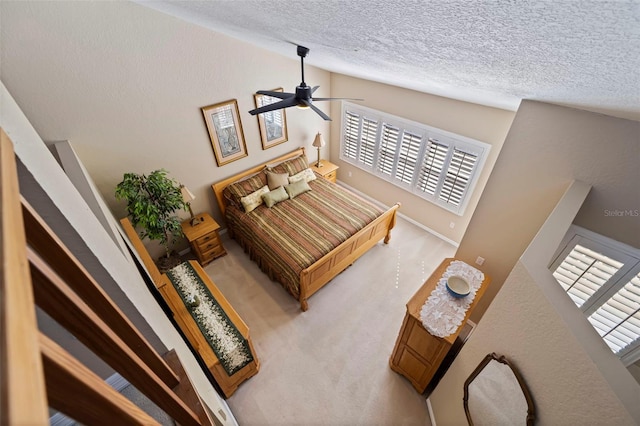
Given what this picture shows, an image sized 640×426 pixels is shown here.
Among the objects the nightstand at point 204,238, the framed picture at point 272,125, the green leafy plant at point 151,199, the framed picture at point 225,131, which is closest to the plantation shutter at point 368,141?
the framed picture at point 272,125

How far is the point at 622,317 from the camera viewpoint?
2135 mm

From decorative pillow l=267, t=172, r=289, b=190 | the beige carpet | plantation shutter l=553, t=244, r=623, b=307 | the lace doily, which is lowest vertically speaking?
the beige carpet

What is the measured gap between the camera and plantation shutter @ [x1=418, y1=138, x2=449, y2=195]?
396cm

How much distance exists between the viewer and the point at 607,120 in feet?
5.83

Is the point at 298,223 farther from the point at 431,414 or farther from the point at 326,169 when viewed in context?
the point at 431,414

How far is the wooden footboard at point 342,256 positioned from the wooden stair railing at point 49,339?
2296mm

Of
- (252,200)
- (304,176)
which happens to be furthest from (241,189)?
(304,176)

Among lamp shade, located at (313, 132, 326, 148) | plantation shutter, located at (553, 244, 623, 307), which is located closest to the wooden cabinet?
plantation shutter, located at (553, 244, 623, 307)

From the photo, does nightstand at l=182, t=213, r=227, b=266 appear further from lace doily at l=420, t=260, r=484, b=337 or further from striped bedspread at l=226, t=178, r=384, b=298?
lace doily at l=420, t=260, r=484, b=337

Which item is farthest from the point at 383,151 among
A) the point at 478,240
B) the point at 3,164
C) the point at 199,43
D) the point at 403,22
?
the point at 3,164

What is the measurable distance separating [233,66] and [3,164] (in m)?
3.77

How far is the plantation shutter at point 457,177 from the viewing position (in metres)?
3.75

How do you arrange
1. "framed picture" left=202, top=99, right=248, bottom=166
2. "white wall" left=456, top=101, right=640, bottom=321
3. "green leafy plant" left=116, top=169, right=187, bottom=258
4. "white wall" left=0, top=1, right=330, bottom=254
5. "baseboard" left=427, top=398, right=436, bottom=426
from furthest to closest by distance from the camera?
"framed picture" left=202, top=99, right=248, bottom=166 < "green leafy plant" left=116, top=169, right=187, bottom=258 < "baseboard" left=427, top=398, right=436, bottom=426 < "white wall" left=0, top=1, right=330, bottom=254 < "white wall" left=456, top=101, right=640, bottom=321

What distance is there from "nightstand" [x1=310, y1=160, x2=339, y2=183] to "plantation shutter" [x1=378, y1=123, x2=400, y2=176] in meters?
0.95
